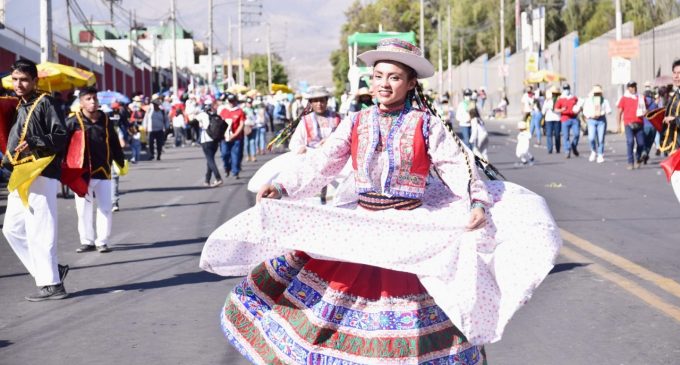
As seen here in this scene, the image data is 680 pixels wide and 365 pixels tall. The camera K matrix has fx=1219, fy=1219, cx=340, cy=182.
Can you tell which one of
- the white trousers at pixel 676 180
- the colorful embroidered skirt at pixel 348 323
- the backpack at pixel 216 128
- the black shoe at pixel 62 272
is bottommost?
the black shoe at pixel 62 272

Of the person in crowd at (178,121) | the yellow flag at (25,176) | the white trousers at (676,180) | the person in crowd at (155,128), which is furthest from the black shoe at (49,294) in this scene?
the person in crowd at (178,121)

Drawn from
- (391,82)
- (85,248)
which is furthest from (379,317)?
(85,248)

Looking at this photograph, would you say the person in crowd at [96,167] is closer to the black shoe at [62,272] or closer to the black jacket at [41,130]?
the black shoe at [62,272]

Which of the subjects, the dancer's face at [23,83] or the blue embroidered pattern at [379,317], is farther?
the dancer's face at [23,83]

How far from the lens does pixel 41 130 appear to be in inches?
380

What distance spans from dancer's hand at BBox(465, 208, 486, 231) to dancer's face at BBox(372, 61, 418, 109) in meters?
0.72

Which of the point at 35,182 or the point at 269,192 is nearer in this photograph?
the point at 269,192

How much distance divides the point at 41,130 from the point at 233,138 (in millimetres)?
14455

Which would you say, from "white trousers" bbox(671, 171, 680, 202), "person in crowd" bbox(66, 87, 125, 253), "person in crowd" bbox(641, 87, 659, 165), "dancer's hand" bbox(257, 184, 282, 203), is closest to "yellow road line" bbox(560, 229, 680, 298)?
"white trousers" bbox(671, 171, 680, 202)

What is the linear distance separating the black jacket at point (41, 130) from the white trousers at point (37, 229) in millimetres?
166

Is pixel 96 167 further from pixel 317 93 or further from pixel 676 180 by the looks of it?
pixel 676 180

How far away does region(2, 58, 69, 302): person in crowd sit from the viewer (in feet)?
31.4

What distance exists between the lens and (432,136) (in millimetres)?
5805

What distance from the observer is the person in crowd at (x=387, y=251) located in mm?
5426
